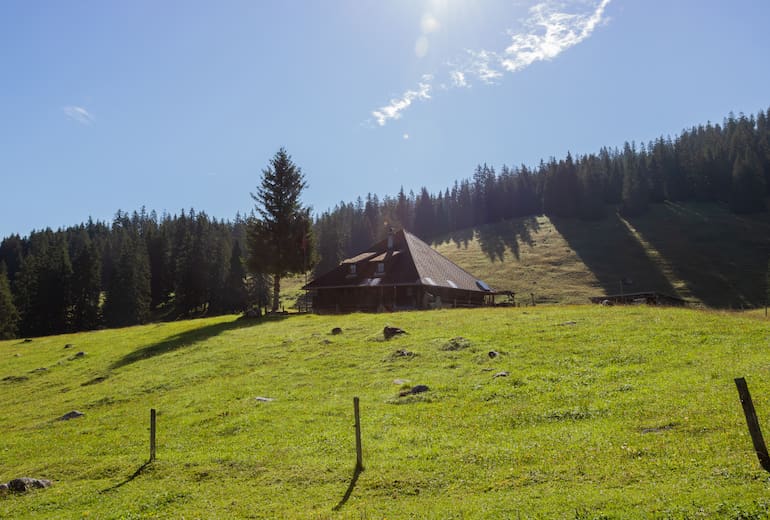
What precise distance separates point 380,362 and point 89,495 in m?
14.2

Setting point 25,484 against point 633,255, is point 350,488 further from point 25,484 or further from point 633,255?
point 633,255

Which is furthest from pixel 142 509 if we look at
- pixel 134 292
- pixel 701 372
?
pixel 134 292

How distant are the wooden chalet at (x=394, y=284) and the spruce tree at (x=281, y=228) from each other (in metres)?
4.80

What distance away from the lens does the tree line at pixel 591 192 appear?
12475 centimetres

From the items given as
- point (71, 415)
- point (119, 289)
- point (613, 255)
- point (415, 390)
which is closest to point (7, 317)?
point (119, 289)

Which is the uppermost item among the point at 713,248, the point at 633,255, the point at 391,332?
the point at 713,248

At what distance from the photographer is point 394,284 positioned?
168ft

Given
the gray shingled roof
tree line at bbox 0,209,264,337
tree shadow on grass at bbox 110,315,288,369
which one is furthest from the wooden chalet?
tree line at bbox 0,209,264,337

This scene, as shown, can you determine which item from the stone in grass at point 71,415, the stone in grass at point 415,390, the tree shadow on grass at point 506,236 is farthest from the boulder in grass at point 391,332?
the tree shadow on grass at point 506,236

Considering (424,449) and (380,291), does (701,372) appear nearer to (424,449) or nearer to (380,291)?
(424,449)

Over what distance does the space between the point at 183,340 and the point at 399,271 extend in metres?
24.0

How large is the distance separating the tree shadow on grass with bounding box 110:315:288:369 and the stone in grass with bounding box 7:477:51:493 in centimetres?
1832

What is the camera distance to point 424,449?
1348 cm

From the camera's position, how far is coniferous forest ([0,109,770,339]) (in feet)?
264
